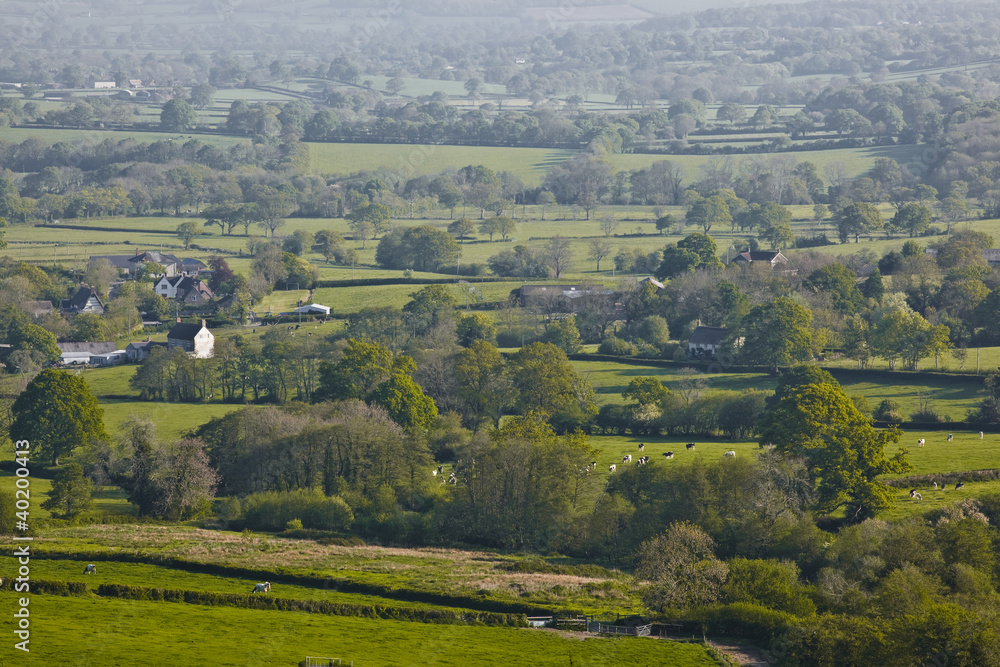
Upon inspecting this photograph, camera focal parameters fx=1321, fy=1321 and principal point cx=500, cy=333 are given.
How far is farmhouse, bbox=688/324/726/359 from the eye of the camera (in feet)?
291

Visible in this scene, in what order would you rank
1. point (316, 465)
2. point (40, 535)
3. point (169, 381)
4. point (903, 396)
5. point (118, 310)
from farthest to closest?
point (118, 310), point (169, 381), point (903, 396), point (316, 465), point (40, 535)

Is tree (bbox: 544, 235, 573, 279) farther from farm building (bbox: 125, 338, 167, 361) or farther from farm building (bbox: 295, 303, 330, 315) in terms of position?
farm building (bbox: 125, 338, 167, 361)

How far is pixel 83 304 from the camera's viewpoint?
109 metres

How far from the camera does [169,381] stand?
8256cm

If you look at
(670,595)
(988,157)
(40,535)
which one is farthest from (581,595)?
(988,157)

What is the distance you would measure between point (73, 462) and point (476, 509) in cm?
2199

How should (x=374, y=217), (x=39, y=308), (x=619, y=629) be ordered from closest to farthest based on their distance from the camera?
1. (x=619, y=629)
2. (x=39, y=308)
3. (x=374, y=217)

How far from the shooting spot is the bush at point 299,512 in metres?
60.6

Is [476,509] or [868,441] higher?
[868,441]

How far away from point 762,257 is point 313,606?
7717cm

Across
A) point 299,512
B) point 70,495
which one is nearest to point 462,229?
point 299,512

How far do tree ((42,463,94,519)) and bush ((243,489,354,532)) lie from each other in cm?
755

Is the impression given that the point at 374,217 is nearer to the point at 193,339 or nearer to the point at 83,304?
the point at 83,304

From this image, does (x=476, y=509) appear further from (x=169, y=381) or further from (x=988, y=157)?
(x=988, y=157)
